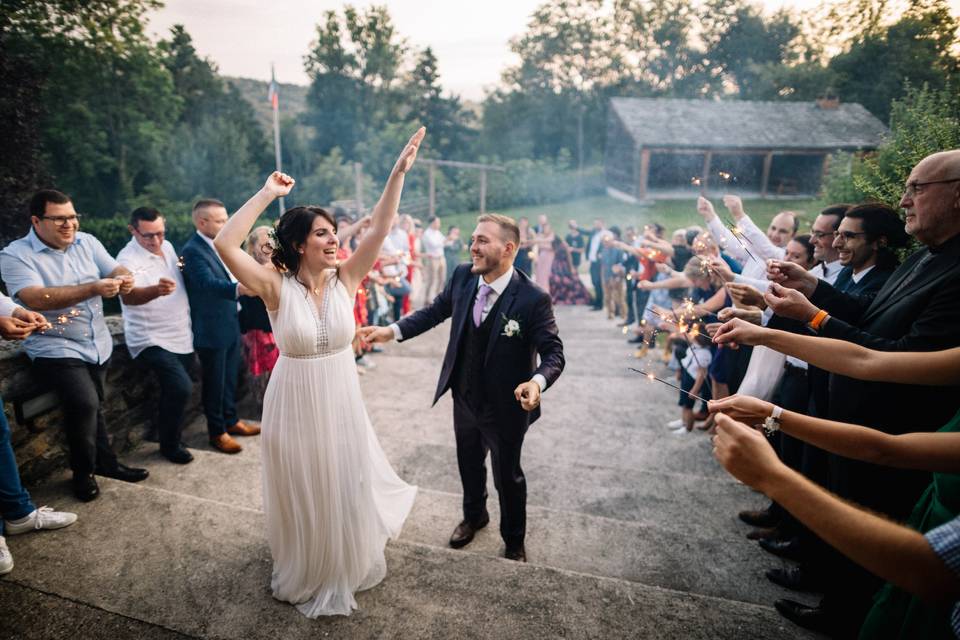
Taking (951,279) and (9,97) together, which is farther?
(9,97)

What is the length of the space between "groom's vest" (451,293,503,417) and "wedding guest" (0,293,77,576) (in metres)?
2.55

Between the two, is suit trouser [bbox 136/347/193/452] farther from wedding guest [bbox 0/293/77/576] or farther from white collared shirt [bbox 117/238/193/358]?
wedding guest [bbox 0/293/77/576]

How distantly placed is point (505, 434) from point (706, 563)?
5.08 ft

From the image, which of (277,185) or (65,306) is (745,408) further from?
(65,306)

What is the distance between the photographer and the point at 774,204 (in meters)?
22.7

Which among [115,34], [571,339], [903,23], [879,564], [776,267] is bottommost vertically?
[571,339]

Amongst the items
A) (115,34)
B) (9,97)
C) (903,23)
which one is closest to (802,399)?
(903,23)

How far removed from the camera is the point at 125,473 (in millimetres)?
3992

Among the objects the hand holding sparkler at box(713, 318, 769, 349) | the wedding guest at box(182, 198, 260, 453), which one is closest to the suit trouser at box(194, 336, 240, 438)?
the wedding guest at box(182, 198, 260, 453)

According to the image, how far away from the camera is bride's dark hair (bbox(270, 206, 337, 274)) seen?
279cm

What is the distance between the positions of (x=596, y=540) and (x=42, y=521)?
3.60 m

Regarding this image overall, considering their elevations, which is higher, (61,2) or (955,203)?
(61,2)

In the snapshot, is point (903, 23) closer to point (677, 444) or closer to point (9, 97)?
point (677, 444)

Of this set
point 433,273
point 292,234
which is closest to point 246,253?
point 292,234
